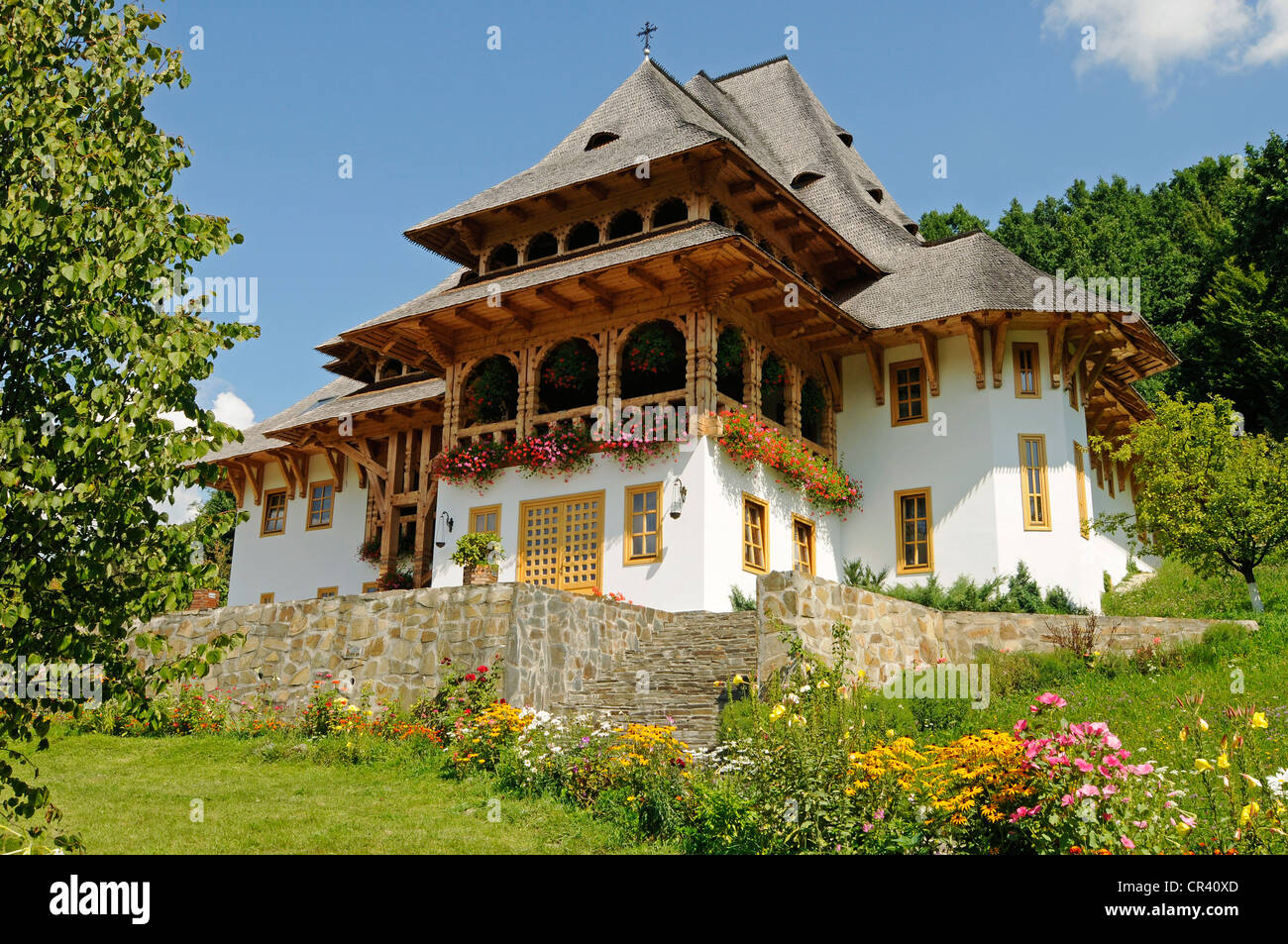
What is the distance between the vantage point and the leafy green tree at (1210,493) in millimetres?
16203

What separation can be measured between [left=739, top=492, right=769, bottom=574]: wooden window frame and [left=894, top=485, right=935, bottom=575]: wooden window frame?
3.00 meters

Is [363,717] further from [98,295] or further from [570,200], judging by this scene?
[570,200]

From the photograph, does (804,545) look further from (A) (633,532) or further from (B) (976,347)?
(B) (976,347)

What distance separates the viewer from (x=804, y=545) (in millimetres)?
19812

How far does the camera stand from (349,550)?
82.3ft

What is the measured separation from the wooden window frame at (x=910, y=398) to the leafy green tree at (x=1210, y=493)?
3748 mm

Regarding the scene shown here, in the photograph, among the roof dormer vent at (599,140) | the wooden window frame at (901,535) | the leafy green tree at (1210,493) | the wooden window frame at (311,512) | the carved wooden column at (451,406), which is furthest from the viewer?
the wooden window frame at (311,512)

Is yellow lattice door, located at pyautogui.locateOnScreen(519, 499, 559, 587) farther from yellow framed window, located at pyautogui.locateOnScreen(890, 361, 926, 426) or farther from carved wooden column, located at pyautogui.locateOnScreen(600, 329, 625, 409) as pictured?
yellow framed window, located at pyautogui.locateOnScreen(890, 361, 926, 426)

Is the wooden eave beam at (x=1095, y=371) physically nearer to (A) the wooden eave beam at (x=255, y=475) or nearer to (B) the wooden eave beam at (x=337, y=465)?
(B) the wooden eave beam at (x=337, y=465)

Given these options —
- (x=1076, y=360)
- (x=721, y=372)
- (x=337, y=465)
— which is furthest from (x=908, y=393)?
(x=337, y=465)

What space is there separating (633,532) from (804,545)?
12.1 feet

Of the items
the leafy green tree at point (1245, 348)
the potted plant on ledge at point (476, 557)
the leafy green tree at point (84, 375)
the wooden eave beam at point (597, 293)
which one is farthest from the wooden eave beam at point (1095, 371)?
the leafy green tree at point (84, 375)
